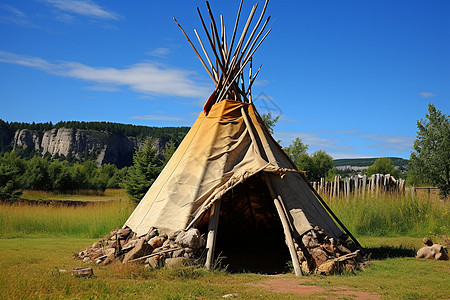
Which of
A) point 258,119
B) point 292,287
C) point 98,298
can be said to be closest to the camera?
point 98,298

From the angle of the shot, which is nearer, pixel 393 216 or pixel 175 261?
pixel 175 261

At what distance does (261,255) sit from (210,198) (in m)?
2.34

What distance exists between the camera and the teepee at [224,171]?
701cm

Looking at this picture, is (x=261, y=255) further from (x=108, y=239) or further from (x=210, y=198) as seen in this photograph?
(x=108, y=239)

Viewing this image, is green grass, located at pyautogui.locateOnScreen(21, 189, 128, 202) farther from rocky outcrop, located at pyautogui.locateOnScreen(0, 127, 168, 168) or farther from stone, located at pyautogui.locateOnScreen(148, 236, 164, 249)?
rocky outcrop, located at pyautogui.locateOnScreen(0, 127, 168, 168)

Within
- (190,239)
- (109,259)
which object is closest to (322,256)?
(190,239)

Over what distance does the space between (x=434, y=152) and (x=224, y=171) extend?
1996 cm

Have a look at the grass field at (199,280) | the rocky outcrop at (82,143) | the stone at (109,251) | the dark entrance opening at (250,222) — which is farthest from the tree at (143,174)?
the rocky outcrop at (82,143)

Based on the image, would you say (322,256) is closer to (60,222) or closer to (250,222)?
(250,222)

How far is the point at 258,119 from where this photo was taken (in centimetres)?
852

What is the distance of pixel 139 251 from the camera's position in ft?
21.2

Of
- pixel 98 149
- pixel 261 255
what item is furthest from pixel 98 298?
pixel 98 149

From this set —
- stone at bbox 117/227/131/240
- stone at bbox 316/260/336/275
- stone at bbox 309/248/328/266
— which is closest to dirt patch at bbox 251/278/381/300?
stone at bbox 316/260/336/275

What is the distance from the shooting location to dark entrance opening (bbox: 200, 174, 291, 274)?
9.55 metres
